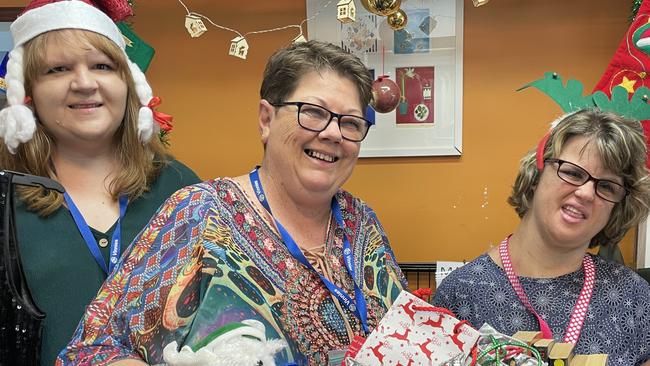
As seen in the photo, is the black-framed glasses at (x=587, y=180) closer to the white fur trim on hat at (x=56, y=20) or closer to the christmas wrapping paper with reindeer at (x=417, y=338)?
the christmas wrapping paper with reindeer at (x=417, y=338)

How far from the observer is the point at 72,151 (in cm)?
162

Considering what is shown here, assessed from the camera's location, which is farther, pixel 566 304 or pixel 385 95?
pixel 385 95

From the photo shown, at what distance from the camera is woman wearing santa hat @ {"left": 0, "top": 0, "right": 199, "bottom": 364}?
58.2 inches

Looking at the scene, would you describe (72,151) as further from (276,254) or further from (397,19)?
(397,19)

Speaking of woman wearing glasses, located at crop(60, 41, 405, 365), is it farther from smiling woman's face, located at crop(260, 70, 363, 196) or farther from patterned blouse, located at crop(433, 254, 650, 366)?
patterned blouse, located at crop(433, 254, 650, 366)

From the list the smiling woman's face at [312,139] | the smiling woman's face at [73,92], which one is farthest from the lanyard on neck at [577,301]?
the smiling woman's face at [73,92]

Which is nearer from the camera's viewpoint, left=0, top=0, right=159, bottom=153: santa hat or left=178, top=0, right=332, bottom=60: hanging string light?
left=0, top=0, right=159, bottom=153: santa hat

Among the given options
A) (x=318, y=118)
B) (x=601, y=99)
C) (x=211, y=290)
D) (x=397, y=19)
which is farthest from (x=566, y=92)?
(x=211, y=290)

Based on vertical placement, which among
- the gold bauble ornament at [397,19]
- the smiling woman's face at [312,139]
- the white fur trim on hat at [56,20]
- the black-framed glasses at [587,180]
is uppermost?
the gold bauble ornament at [397,19]

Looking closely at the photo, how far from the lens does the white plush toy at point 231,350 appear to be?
84cm

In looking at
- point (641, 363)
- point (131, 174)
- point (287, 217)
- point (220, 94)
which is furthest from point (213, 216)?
point (220, 94)

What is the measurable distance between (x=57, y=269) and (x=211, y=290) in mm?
645

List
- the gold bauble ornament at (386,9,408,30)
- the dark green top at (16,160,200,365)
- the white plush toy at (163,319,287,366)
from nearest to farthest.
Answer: the white plush toy at (163,319,287,366)
the dark green top at (16,160,200,365)
the gold bauble ornament at (386,9,408,30)

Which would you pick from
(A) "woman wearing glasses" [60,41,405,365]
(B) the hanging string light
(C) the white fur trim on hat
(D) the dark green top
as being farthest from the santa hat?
(B) the hanging string light
